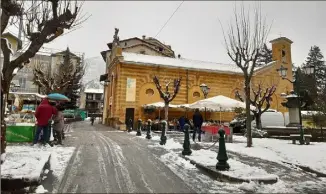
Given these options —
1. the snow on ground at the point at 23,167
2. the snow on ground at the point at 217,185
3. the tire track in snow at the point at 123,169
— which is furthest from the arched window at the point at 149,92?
the snow on ground at the point at 217,185

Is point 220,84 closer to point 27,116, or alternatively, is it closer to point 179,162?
point 27,116

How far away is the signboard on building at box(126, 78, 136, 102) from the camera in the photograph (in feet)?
88.3

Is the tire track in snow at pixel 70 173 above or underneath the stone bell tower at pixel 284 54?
underneath

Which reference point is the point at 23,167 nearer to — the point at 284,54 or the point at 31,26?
the point at 31,26

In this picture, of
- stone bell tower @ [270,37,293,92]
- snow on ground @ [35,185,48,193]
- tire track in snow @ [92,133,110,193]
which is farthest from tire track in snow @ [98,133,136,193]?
stone bell tower @ [270,37,293,92]

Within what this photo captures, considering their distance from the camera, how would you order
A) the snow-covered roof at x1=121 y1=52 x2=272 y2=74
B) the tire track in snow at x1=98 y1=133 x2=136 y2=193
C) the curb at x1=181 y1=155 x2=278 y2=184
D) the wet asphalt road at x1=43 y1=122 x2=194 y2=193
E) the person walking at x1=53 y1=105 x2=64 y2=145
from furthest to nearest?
1. the snow-covered roof at x1=121 y1=52 x2=272 y2=74
2. the person walking at x1=53 y1=105 x2=64 y2=145
3. the curb at x1=181 y1=155 x2=278 y2=184
4. the tire track in snow at x1=98 y1=133 x2=136 y2=193
5. the wet asphalt road at x1=43 y1=122 x2=194 y2=193

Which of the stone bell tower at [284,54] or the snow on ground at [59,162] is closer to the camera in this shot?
the snow on ground at [59,162]

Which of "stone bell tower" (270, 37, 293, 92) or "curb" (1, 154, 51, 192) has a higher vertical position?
"stone bell tower" (270, 37, 293, 92)

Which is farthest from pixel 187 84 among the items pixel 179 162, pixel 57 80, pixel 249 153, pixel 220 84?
pixel 179 162

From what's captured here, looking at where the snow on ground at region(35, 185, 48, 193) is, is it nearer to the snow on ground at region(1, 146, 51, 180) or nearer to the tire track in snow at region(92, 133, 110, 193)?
the snow on ground at region(1, 146, 51, 180)

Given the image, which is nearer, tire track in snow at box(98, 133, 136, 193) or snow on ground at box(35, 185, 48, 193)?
snow on ground at box(35, 185, 48, 193)

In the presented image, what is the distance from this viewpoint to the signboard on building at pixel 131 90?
26922 millimetres

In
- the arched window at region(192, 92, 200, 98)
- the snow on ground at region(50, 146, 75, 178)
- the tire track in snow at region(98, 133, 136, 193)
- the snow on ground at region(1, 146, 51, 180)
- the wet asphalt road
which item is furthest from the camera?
the arched window at region(192, 92, 200, 98)

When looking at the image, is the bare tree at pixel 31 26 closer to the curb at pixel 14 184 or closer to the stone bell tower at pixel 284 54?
the curb at pixel 14 184
